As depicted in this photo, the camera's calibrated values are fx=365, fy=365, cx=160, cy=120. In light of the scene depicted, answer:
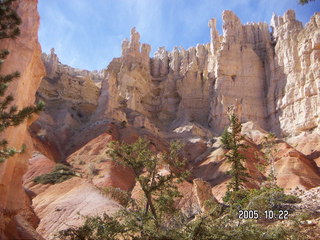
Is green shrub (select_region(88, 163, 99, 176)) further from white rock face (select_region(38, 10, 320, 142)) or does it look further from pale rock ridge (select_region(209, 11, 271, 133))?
pale rock ridge (select_region(209, 11, 271, 133))

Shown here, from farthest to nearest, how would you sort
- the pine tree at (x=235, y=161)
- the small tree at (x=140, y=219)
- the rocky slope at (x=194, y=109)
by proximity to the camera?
the rocky slope at (x=194, y=109) < the pine tree at (x=235, y=161) < the small tree at (x=140, y=219)

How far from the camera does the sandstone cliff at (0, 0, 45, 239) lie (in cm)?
1572

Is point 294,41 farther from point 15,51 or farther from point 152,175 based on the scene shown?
point 15,51

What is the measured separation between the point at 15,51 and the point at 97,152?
33.3 metres

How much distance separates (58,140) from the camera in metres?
53.5

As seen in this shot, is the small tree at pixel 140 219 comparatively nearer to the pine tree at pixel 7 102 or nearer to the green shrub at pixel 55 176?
the pine tree at pixel 7 102

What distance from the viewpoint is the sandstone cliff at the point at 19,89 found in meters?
15.7

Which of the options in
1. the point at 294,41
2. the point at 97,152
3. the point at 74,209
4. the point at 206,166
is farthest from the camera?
the point at 294,41

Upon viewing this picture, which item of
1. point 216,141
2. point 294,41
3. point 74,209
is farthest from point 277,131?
point 74,209

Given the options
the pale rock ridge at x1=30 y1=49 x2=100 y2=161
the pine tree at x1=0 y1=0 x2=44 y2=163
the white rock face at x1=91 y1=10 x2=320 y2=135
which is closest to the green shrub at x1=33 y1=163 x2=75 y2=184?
the pale rock ridge at x1=30 y1=49 x2=100 y2=161

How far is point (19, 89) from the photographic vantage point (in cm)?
1631

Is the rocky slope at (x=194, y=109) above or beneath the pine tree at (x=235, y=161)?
above

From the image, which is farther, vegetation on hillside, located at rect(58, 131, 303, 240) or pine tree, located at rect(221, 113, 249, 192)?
pine tree, located at rect(221, 113, 249, 192)
